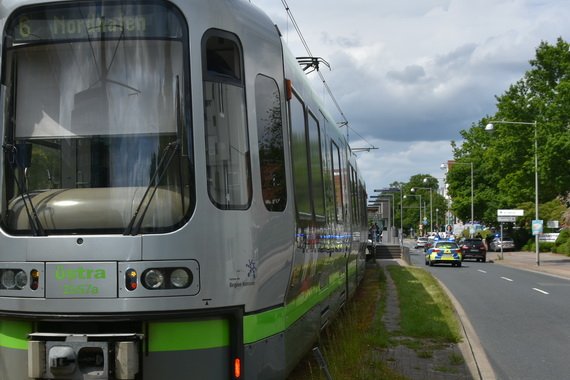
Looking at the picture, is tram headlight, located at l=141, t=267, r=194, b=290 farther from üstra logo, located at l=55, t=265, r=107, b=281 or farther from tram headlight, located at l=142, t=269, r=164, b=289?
üstra logo, located at l=55, t=265, r=107, b=281

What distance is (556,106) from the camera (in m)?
39.9

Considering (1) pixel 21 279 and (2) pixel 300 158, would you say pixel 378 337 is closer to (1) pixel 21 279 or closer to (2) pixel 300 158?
(2) pixel 300 158

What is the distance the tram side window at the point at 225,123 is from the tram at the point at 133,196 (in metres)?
0.01

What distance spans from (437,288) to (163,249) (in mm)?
16425

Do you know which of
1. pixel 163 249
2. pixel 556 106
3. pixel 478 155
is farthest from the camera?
pixel 478 155

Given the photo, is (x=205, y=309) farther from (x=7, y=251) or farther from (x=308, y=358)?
(x=308, y=358)

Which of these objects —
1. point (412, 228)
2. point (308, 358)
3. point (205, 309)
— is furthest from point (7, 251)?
point (412, 228)

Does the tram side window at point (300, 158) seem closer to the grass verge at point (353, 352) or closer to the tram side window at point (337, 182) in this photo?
the grass verge at point (353, 352)

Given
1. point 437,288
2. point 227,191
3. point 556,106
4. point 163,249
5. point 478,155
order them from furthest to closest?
point 478,155 < point 556,106 < point 437,288 < point 227,191 < point 163,249

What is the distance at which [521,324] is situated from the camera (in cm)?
1380

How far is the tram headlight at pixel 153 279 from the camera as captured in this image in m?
4.54

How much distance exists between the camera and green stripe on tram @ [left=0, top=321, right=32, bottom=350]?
4.75 metres

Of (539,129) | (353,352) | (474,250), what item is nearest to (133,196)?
(353,352)

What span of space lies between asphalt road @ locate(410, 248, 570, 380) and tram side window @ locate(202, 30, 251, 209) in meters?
5.24
